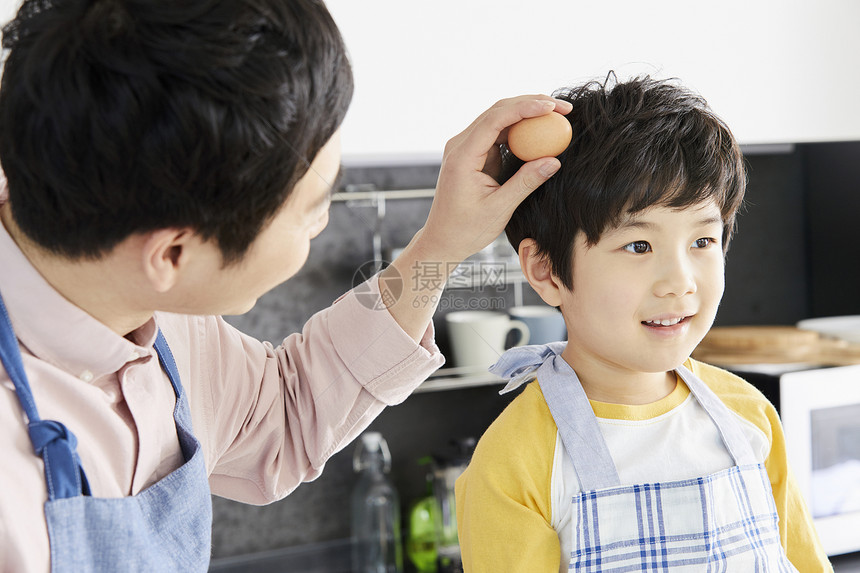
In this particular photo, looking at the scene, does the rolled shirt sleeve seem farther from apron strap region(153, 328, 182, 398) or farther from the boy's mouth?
the boy's mouth

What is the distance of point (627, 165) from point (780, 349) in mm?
989

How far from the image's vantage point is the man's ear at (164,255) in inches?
22.6

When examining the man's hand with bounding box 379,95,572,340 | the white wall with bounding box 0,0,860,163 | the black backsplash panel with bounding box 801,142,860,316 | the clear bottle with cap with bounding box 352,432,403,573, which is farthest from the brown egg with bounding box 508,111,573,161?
the black backsplash panel with bounding box 801,142,860,316

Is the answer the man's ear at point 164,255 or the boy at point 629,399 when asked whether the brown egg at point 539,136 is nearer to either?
the boy at point 629,399

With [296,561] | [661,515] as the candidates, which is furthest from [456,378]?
[661,515]

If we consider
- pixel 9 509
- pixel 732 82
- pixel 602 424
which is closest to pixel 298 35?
pixel 9 509

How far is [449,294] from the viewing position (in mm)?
1655

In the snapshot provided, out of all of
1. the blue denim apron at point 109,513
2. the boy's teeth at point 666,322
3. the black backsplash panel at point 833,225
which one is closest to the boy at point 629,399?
the boy's teeth at point 666,322

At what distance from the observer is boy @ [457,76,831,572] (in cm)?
77

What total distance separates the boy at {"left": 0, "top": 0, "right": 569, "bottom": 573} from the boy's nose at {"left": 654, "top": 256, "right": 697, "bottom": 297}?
179 millimetres

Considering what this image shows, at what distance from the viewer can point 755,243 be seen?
209 cm

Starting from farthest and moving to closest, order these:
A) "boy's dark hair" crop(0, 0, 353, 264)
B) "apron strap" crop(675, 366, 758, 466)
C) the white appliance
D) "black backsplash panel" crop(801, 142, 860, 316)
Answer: "black backsplash panel" crop(801, 142, 860, 316) → the white appliance → "apron strap" crop(675, 366, 758, 466) → "boy's dark hair" crop(0, 0, 353, 264)

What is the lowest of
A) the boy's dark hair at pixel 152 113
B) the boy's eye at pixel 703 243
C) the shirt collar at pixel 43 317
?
the boy's eye at pixel 703 243

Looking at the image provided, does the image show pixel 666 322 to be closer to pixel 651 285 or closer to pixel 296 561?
pixel 651 285
